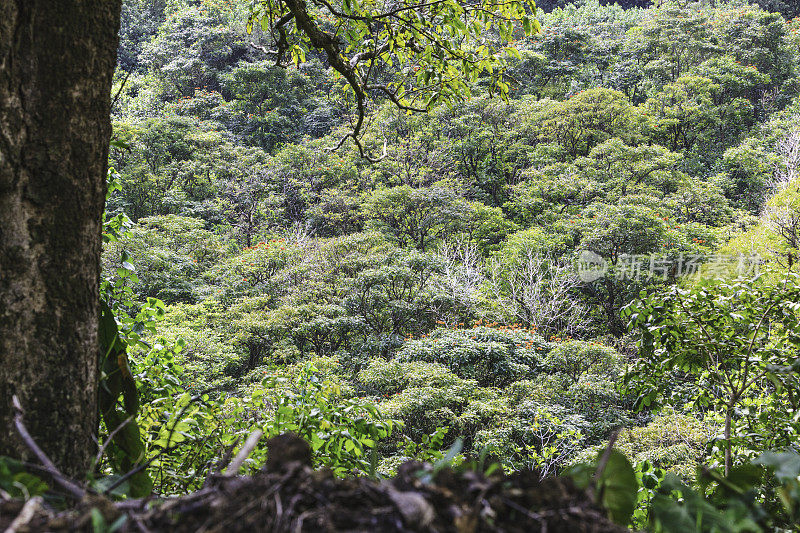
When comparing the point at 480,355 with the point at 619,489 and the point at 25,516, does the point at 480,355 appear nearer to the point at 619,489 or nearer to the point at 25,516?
the point at 619,489

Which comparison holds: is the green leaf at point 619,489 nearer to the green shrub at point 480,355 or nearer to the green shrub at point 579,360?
the green shrub at point 480,355

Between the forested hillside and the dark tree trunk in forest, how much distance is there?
0.43 ft

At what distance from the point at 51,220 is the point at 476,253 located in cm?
1041

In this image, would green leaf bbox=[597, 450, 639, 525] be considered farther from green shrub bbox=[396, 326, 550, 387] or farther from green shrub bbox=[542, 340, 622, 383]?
green shrub bbox=[542, 340, 622, 383]

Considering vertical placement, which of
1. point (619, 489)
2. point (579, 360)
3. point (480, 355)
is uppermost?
point (619, 489)

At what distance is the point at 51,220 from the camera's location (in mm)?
712

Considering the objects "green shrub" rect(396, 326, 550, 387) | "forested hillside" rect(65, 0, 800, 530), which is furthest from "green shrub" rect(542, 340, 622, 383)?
"green shrub" rect(396, 326, 550, 387)

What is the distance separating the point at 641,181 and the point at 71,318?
12.5 metres

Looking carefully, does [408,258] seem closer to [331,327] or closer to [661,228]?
[331,327]

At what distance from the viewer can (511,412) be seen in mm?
5582

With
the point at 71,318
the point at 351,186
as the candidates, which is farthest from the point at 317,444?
the point at 351,186

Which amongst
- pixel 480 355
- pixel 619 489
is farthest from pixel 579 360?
pixel 619 489

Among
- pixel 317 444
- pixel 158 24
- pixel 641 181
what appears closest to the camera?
pixel 317 444

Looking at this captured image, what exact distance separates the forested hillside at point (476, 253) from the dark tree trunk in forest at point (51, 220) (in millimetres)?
131
